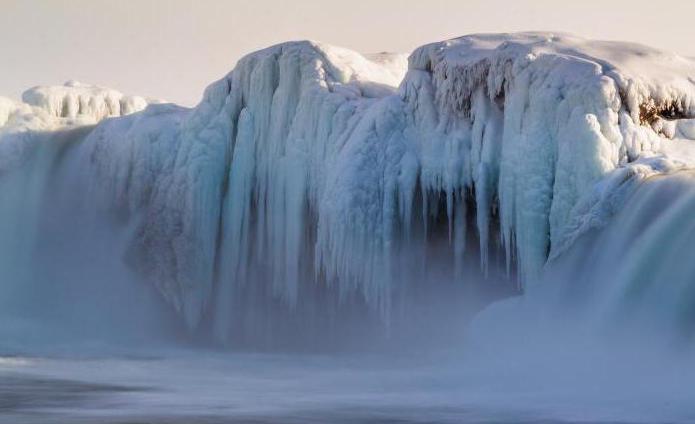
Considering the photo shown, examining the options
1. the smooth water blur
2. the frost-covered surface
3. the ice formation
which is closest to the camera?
the smooth water blur

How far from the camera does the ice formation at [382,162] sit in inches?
553

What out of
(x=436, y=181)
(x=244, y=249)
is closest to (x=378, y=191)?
(x=436, y=181)

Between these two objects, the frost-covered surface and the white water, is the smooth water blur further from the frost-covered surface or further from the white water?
the frost-covered surface

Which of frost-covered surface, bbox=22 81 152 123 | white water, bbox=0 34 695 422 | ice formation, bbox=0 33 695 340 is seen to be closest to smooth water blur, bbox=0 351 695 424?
white water, bbox=0 34 695 422

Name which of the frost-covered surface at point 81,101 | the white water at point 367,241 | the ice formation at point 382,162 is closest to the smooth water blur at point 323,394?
the white water at point 367,241

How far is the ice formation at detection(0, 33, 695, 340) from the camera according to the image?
14.0 metres

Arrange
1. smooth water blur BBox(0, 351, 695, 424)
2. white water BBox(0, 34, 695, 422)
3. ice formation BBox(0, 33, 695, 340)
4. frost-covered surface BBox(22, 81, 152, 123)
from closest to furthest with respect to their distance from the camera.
A: smooth water blur BBox(0, 351, 695, 424), white water BBox(0, 34, 695, 422), ice formation BBox(0, 33, 695, 340), frost-covered surface BBox(22, 81, 152, 123)

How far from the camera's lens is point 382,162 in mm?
15680

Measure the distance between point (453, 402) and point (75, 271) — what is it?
34.4 ft

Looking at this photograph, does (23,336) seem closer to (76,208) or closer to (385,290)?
(76,208)

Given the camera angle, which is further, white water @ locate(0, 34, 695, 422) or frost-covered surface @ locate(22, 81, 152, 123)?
frost-covered surface @ locate(22, 81, 152, 123)

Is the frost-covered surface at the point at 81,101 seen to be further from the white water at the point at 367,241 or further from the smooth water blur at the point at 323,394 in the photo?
the smooth water blur at the point at 323,394

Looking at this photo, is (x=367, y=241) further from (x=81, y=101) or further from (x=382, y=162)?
(x=81, y=101)

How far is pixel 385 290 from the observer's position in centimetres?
1561
